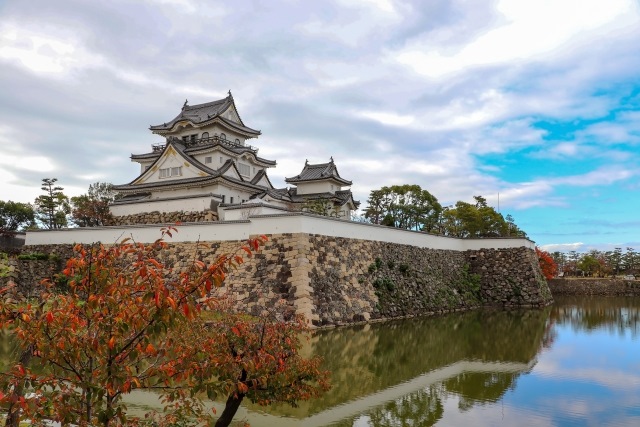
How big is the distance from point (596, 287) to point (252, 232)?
31113 millimetres

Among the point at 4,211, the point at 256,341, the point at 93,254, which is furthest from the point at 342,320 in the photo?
the point at 4,211

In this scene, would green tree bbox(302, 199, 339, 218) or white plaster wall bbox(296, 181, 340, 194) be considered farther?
white plaster wall bbox(296, 181, 340, 194)

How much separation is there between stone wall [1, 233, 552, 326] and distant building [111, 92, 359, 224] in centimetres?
481

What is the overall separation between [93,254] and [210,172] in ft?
78.7

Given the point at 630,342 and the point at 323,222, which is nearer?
the point at 630,342

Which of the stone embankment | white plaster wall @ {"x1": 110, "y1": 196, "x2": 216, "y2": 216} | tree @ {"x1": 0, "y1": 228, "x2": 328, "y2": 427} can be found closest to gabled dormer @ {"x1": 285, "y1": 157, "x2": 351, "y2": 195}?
white plaster wall @ {"x1": 110, "y1": 196, "x2": 216, "y2": 216}

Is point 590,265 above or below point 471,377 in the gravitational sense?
above

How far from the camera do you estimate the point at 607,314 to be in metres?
24.6

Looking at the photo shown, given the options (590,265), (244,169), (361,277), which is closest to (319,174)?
(244,169)

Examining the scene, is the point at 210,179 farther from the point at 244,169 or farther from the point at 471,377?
the point at 471,377

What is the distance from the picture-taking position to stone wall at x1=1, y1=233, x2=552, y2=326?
1741 centimetres

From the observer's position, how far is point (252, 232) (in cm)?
1911

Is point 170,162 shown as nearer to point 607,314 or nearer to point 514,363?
point 514,363

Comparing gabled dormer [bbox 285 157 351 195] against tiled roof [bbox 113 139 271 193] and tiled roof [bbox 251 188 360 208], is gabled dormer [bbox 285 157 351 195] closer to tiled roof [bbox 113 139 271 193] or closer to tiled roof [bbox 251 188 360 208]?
tiled roof [bbox 251 188 360 208]
